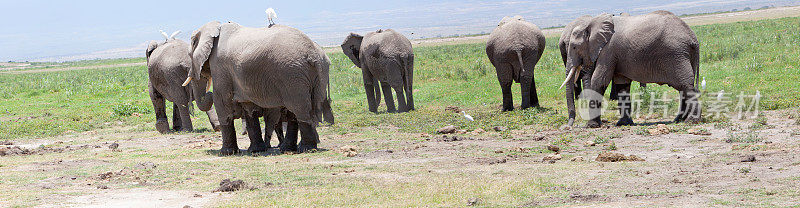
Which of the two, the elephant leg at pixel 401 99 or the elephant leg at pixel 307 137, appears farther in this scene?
the elephant leg at pixel 401 99

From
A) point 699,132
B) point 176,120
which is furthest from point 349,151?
point 176,120

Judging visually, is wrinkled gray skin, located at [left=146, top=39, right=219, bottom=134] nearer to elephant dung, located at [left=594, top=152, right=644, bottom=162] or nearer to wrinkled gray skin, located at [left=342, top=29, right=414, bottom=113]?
wrinkled gray skin, located at [left=342, top=29, right=414, bottom=113]

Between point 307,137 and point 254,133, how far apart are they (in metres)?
1.02

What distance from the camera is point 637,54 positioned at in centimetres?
1372

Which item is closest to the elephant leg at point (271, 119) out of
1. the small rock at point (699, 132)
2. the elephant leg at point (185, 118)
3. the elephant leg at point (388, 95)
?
the elephant leg at point (185, 118)

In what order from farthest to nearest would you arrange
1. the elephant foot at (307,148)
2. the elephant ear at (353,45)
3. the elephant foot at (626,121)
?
the elephant ear at (353,45) < the elephant foot at (626,121) < the elephant foot at (307,148)

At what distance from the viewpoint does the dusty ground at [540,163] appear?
26.0ft

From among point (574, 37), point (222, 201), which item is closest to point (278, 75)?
point (222, 201)

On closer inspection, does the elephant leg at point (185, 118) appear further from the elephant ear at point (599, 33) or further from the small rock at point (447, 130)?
the elephant ear at point (599, 33)

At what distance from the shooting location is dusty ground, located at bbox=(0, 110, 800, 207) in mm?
7914

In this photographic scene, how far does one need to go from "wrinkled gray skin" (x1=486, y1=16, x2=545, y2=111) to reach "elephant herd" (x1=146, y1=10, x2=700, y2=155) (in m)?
0.02

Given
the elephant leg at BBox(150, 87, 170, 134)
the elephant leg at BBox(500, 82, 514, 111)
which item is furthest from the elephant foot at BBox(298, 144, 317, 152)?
the elephant leg at BBox(500, 82, 514, 111)

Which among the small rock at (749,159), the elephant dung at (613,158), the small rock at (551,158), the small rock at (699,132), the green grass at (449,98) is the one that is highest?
the small rock at (749,159)

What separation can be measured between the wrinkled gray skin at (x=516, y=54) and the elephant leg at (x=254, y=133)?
6620 mm
